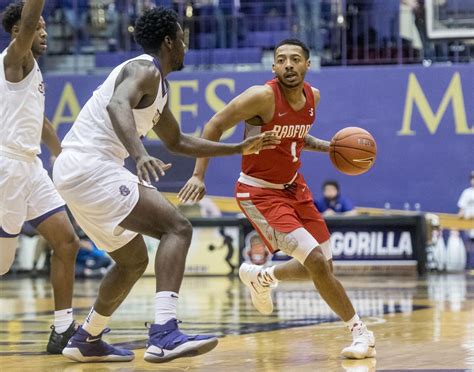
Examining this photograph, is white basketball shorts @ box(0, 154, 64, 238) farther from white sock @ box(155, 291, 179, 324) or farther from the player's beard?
Result: white sock @ box(155, 291, 179, 324)

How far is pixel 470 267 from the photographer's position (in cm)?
1914

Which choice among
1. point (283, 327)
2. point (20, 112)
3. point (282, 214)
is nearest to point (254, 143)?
point (282, 214)

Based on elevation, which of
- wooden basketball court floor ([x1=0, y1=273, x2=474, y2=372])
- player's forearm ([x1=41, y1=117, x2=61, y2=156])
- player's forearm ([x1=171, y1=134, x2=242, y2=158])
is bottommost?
wooden basketball court floor ([x1=0, y1=273, x2=474, y2=372])

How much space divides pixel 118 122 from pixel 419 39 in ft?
48.5

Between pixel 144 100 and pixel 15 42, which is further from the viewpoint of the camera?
pixel 15 42

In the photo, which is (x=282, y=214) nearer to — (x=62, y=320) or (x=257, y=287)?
(x=257, y=287)

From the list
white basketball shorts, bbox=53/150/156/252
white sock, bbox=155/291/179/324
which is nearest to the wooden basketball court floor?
white sock, bbox=155/291/179/324

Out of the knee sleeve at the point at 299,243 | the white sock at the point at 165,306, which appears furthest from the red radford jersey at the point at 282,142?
the white sock at the point at 165,306

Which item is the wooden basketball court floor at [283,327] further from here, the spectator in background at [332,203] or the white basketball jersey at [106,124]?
the spectator in background at [332,203]

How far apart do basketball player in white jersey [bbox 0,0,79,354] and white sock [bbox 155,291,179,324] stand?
64.8 inches

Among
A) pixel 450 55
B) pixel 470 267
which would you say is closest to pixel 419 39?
pixel 450 55

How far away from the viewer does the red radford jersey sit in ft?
23.8

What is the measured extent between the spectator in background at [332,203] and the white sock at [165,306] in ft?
40.0

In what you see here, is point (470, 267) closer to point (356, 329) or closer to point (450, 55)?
point (450, 55)
